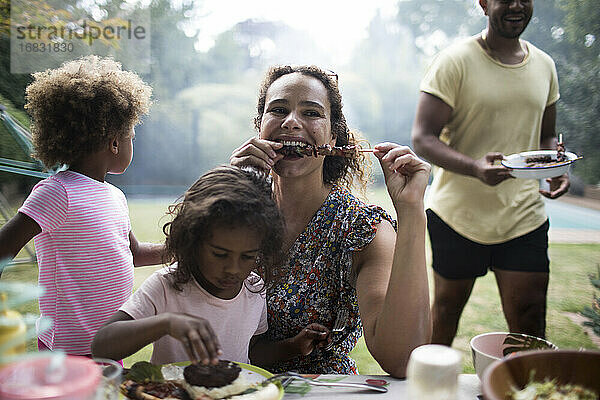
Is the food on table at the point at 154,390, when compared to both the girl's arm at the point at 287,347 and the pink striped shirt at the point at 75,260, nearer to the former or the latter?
the girl's arm at the point at 287,347

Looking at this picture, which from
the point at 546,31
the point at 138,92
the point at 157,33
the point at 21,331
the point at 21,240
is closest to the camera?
the point at 21,331

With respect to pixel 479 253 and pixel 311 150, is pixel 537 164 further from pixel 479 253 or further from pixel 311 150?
pixel 311 150

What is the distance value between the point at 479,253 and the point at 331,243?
1.22m

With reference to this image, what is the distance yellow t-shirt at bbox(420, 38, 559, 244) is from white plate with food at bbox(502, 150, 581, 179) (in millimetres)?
336

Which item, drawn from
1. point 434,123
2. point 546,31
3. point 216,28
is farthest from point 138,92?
point 546,31

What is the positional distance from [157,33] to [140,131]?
632 millimetres

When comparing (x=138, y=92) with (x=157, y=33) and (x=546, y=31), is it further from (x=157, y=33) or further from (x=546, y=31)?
(x=546, y=31)

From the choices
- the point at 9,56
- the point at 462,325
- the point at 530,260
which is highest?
the point at 9,56

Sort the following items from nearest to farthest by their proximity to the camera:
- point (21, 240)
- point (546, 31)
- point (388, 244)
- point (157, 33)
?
point (21, 240) → point (388, 244) → point (157, 33) → point (546, 31)

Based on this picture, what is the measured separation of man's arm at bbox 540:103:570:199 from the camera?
2.57 meters

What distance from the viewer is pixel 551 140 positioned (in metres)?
2.59

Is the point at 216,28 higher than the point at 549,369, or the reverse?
the point at 216,28

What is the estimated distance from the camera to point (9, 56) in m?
2.31

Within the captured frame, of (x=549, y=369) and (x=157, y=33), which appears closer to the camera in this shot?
(x=549, y=369)
